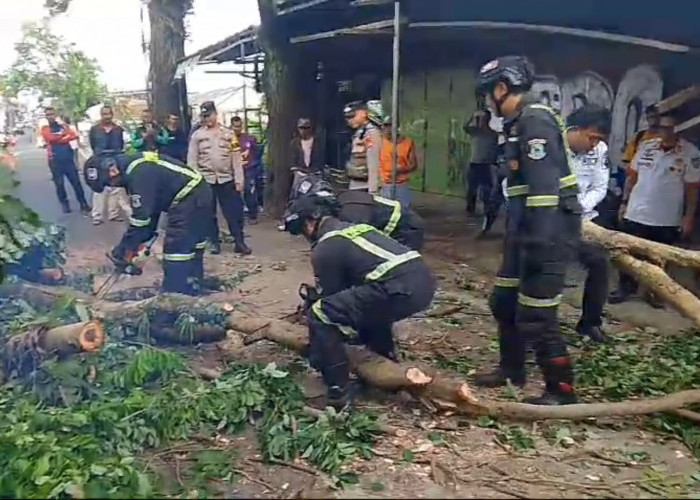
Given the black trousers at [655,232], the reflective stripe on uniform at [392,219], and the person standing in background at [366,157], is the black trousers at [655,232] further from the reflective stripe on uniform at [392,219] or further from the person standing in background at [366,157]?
the person standing in background at [366,157]

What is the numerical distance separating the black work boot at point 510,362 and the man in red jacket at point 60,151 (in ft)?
28.3

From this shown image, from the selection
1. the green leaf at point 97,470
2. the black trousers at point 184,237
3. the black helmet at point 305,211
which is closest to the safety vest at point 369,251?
the black helmet at point 305,211

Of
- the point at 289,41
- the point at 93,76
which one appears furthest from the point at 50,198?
the point at 93,76

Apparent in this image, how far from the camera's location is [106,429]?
148 inches

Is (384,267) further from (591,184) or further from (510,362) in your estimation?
(591,184)

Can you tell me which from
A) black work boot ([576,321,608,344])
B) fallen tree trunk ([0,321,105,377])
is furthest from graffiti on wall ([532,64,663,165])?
fallen tree trunk ([0,321,105,377])

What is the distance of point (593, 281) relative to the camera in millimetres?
5496

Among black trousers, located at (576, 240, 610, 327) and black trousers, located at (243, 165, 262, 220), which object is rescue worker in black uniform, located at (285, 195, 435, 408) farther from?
black trousers, located at (243, 165, 262, 220)

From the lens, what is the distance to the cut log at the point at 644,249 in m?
5.00

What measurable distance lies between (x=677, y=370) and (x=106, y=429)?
3269mm

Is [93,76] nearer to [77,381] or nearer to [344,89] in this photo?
[344,89]

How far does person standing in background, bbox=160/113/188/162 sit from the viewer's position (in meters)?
10.8

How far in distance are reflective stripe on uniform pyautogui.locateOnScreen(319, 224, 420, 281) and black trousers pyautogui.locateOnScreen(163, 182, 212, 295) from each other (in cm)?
244

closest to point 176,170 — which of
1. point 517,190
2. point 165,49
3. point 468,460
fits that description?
point 517,190
